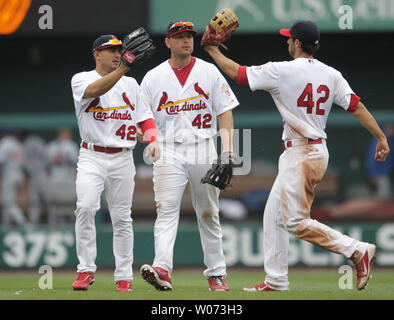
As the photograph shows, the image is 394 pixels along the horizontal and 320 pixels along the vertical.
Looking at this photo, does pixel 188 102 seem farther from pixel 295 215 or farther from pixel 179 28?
pixel 295 215

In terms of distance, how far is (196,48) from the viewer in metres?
12.7

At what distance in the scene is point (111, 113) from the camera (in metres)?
6.38

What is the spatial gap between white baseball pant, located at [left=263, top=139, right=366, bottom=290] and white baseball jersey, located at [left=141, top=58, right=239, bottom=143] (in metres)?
0.70

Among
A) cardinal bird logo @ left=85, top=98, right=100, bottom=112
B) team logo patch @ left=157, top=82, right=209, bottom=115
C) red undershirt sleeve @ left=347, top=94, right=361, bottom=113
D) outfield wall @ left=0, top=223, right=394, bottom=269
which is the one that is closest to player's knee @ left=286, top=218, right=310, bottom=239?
red undershirt sleeve @ left=347, top=94, right=361, bottom=113

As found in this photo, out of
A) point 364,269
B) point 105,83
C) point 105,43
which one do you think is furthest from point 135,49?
point 364,269

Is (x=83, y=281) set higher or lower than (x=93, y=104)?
lower

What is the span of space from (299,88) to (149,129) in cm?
115

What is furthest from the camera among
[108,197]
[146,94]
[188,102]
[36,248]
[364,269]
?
[36,248]

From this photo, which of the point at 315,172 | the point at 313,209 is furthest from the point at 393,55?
the point at 315,172

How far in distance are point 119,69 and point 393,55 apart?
29.5 feet

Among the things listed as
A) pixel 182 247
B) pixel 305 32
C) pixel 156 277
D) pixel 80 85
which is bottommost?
pixel 182 247

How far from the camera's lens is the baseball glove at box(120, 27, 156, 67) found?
580 centimetres

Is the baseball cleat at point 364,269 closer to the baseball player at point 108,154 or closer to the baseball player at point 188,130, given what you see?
the baseball player at point 188,130

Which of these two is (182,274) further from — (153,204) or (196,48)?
(196,48)
